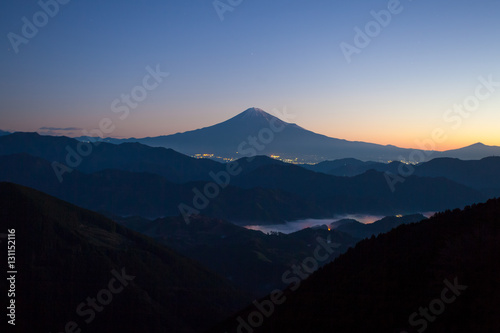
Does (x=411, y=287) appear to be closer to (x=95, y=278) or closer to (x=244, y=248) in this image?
(x=95, y=278)

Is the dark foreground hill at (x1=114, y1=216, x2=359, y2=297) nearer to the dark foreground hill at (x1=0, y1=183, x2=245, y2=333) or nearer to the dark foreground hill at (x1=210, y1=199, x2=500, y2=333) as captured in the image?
the dark foreground hill at (x1=0, y1=183, x2=245, y2=333)

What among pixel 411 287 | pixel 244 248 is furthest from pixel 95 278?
pixel 244 248

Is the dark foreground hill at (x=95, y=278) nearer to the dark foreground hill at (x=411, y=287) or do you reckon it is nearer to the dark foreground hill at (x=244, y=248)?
the dark foreground hill at (x=244, y=248)

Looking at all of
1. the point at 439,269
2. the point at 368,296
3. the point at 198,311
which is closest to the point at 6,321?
the point at 198,311

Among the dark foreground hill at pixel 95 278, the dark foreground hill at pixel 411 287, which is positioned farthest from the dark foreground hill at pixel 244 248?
the dark foreground hill at pixel 411 287

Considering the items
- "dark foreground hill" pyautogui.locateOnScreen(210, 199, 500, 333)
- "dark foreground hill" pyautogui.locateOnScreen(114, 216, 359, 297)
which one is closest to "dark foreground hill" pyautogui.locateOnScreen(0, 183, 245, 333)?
"dark foreground hill" pyautogui.locateOnScreen(114, 216, 359, 297)
